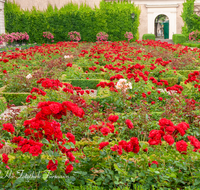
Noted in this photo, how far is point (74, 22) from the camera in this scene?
69.2 feet

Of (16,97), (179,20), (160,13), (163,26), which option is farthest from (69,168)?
(163,26)

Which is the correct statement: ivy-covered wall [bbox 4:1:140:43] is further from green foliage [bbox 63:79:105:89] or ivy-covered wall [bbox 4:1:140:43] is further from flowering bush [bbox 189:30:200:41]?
green foliage [bbox 63:79:105:89]

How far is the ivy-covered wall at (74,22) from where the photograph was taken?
2091 centimetres

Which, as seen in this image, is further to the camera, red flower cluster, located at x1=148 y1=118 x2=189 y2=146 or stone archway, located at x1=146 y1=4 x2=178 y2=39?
stone archway, located at x1=146 y1=4 x2=178 y2=39

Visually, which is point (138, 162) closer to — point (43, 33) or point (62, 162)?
point (62, 162)

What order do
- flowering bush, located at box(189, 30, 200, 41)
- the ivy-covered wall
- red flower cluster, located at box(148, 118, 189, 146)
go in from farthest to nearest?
flowering bush, located at box(189, 30, 200, 41) < the ivy-covered wall < red flower cluster, located at box(148, 118, 189, 146)

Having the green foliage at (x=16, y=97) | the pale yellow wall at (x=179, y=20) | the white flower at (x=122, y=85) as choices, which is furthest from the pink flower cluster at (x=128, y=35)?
the white flower at (x=122, y=85)

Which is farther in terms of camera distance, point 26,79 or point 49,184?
point 26,79

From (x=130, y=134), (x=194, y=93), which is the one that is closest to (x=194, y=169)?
(x=130, y=134)

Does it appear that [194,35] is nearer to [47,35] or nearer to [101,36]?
[101,36]

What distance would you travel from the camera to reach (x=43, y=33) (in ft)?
67.0

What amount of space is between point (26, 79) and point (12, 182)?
4688mm

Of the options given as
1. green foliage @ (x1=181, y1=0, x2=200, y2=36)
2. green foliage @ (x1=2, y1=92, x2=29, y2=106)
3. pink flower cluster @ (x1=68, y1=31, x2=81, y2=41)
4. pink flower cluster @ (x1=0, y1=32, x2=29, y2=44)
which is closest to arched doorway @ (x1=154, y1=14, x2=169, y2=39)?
green foliage @ (x1=181, y1=0, x2=200, y2=36)

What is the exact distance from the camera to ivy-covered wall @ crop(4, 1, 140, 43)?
20906 millimetres
